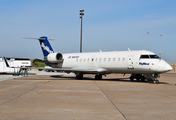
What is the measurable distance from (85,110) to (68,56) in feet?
64.3

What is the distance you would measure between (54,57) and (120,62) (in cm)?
967

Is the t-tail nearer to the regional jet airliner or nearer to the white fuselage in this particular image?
the regional jet airliner

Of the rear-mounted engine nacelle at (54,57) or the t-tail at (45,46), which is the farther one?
the t-tail at (45,46)

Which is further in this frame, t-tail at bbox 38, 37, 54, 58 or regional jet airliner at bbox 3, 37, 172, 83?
t-tail at bbox 38, 37, 54, 58

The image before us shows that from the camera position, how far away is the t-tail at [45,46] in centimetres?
2794

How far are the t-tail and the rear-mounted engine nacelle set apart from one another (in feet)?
3.62

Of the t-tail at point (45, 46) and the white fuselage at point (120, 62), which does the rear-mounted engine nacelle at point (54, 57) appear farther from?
the white fuselage at point (120, 62)

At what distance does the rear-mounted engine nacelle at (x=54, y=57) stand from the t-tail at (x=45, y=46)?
1104 mm

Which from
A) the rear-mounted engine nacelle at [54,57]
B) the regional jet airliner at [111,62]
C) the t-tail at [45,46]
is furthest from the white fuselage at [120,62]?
the t-tail at [45,46]

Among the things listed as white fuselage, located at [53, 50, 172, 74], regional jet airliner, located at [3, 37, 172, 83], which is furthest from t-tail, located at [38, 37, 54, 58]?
white fuselage, located at [53, 50, 172, 74]

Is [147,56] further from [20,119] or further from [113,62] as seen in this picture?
[20,119]

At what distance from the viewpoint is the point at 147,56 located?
1834 centimetres

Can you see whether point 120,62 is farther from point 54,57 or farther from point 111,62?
point 54,57

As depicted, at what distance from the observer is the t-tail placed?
91.7 feet
